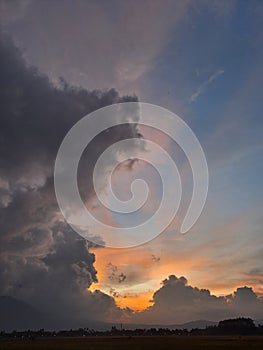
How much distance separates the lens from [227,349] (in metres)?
128

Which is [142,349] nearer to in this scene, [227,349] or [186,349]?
[186,349]

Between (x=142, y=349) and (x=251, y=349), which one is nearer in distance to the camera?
(x=251, y=349)

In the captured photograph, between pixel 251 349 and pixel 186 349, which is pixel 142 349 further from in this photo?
pixel 251 349

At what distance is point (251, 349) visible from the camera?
123 m

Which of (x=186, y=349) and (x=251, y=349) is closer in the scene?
(x=251, y=349)

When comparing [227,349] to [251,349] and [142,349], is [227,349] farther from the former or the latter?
[142,349]

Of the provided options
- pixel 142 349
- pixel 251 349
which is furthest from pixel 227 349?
pixel 142 349

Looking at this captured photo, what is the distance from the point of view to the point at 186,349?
433ft

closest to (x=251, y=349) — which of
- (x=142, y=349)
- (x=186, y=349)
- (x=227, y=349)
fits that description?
(x=227, y=349)

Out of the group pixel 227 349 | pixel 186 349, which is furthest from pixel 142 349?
pixel 227 349

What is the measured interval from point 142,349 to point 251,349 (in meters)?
32.1

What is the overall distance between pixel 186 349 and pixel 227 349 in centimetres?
1207

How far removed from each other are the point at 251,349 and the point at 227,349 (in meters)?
7.49
